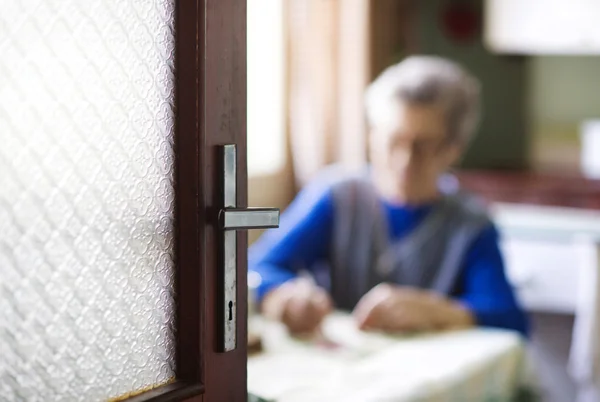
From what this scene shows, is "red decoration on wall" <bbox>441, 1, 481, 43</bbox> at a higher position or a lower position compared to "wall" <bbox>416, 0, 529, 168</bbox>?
higher

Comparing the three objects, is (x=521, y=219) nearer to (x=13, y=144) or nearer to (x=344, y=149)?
(x=344, y=149)

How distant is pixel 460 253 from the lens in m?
2.24

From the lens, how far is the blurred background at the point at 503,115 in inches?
145

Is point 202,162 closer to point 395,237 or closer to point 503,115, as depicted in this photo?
point 395,237

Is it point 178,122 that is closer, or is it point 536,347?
point 178,122

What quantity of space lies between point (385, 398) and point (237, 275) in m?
0.53

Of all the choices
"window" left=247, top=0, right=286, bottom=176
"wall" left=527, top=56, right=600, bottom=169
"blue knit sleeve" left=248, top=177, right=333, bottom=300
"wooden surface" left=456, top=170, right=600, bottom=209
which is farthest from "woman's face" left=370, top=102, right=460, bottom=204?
"wall" left=527, top=56, right=600, bottom=169

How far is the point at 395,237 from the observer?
235cm

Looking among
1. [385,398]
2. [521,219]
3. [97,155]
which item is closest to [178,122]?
[97,155]

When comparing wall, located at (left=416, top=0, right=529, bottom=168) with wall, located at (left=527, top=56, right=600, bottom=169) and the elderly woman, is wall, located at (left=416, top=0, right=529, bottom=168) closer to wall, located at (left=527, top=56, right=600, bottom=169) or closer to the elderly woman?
wall, located at (left=527, top=56, right=600, bottom=169)

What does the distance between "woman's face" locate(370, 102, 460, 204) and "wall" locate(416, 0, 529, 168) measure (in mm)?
2135

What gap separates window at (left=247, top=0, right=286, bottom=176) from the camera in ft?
13.0

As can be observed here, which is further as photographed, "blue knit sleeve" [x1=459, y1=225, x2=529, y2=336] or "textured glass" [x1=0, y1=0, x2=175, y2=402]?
"blue knit sleeve" [x1=459, y1=225, x2=529, y2=336]

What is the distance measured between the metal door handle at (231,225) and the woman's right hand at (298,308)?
2.61ft
